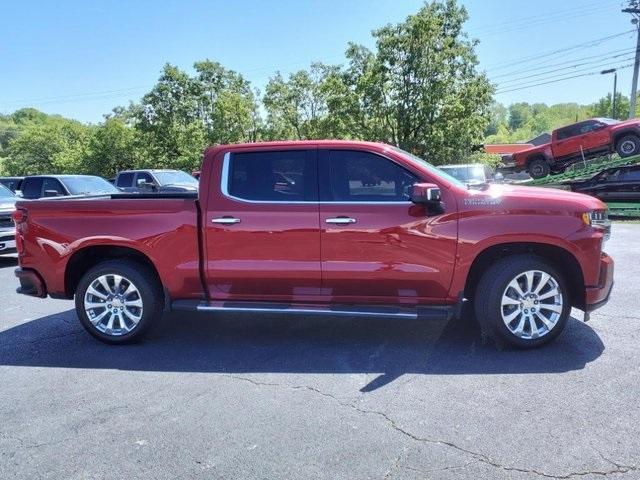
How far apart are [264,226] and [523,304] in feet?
7.85

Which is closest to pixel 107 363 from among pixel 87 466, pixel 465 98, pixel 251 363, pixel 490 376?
pixel 251 363

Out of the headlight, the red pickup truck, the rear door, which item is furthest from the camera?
the rear door

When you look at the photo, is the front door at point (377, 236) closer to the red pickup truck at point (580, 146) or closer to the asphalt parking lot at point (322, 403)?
the asphalt parking lot at point (322, 403)

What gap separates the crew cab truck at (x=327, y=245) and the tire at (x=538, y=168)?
55.5ft

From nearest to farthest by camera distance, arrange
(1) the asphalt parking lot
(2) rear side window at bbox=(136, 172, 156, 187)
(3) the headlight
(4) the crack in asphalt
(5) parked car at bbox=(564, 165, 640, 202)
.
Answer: (4) the crack in asphalt, (1) the asphalt parking lot, (3) the headlight, (5) parked car at bbox=(564, 165, 640, 202), (2) rear side window at bbox=(136, 172, 156, 187)

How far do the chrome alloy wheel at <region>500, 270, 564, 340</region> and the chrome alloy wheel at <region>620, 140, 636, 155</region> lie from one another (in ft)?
Answer: 50.9

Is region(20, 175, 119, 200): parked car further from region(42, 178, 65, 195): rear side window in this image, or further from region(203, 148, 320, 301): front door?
region(203, 148, 320, 301): front door

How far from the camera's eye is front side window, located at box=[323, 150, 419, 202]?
4602 mm

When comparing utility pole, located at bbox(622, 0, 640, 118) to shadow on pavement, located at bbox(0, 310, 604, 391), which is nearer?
shadow on pavement, located at bbox(0, 310, 604, 391)

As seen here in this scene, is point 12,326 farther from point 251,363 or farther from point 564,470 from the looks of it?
point 564,470

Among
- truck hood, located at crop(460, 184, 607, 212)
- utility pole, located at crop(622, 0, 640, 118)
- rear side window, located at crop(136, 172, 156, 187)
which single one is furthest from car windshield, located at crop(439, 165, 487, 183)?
utility pole, located at crop(622, 0, 640, 118)

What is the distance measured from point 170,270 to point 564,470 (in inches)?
142

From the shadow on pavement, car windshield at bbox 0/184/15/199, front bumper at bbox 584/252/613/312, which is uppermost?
car windshield at bbox 0/184/15/199

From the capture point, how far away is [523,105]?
173125 millimetres
